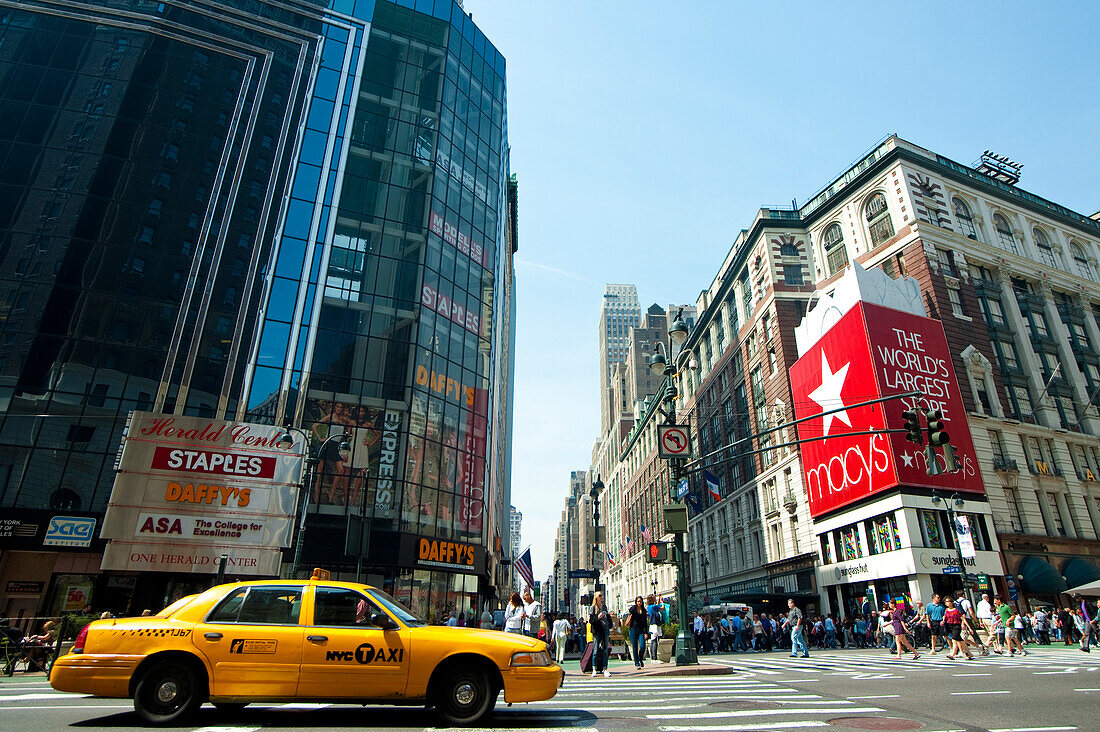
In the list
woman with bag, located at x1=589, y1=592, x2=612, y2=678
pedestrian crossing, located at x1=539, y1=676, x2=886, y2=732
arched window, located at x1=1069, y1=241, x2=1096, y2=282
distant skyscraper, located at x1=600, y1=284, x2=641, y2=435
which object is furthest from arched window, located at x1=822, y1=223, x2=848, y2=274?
distant skyscraper, located at x1=600, y1=284, x2=641, y2=435

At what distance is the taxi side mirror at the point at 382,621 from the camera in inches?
266

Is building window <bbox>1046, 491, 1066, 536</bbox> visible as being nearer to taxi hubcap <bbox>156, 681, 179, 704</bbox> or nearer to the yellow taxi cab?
the yellow taxi cab

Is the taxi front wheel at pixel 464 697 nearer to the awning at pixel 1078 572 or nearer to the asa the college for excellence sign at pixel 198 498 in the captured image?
the asa the college for excellence sign at pixel 198 498

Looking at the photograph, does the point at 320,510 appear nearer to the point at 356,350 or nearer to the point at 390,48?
the point at 356,350

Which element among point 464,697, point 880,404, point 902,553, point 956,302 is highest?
point 956,302

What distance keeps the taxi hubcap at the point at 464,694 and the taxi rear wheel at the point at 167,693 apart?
2.82 meters

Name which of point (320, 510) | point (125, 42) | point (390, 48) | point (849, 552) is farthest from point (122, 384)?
point (849, 552)

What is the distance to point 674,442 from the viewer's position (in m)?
A: 15.3

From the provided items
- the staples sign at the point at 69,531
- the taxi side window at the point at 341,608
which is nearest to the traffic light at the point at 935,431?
the taxi side window at the point at 341,608

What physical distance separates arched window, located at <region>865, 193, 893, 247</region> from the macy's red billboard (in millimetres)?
9346

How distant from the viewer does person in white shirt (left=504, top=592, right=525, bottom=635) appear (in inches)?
553

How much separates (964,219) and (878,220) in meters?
7.11

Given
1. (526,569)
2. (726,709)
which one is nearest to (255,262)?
(526,569)

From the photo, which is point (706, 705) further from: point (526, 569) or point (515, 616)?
point (526, 569)
